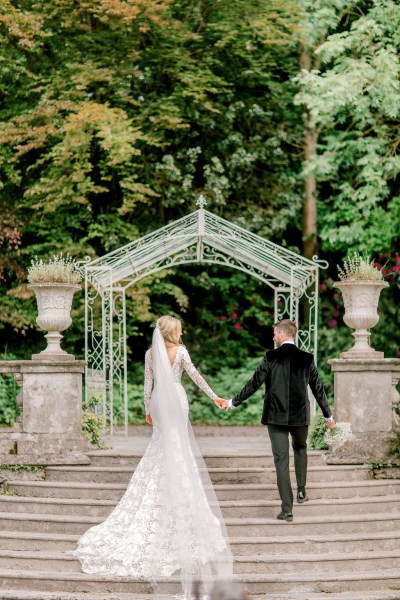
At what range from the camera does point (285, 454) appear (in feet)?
28.6

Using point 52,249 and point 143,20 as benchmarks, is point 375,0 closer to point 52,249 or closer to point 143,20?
point 143,20

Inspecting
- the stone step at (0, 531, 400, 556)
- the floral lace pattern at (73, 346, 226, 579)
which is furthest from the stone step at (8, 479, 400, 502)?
the floral lace pattern at (73, 346, 226, 579)

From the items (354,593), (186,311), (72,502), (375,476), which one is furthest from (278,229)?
(354,593)

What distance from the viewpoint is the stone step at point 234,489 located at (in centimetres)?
954

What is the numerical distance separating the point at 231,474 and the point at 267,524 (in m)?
1.02

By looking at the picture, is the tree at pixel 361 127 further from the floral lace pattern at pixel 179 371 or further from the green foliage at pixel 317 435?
the floral lace pattern at pixel 179 371

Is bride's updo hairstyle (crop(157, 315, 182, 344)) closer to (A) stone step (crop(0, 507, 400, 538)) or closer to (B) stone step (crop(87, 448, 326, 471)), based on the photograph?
(A) stone step (crop(0, 507, 400, 538))

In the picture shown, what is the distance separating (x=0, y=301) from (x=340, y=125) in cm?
701

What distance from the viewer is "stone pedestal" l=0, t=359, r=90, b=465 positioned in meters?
10.2

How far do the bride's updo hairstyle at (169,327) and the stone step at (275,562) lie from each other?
74.2 inches

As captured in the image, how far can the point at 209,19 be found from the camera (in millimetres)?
17578

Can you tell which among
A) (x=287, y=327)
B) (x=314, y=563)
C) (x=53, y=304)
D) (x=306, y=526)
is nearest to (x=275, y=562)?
(x=314, y=563)

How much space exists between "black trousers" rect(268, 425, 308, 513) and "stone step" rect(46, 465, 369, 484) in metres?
0.85

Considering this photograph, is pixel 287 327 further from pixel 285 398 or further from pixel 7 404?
pixel 7 404
